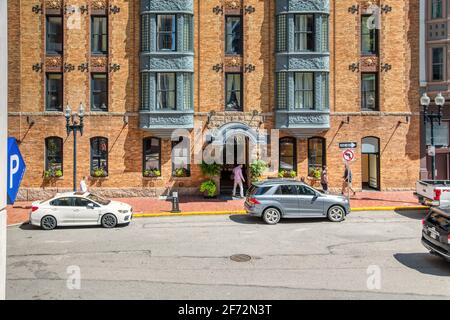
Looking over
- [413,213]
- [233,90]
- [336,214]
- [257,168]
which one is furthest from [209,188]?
[413,213]

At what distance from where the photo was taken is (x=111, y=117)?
1927cm

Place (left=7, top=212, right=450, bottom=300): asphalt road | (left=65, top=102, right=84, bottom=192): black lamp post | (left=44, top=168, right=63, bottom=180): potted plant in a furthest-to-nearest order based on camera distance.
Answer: (left=44, top=168, right=63, bottom=180): potted plant, (left=65, top=102, right=84, bottom=192): black lamp post, (left=7, top=212, right=450, bottom=300): asphalt road

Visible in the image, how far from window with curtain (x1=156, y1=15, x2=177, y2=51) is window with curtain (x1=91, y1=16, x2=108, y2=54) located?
3.03 meters

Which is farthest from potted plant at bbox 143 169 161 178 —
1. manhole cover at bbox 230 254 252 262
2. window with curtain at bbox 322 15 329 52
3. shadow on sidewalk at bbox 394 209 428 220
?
shadow on sidewalk at bbox 394 209 428 220

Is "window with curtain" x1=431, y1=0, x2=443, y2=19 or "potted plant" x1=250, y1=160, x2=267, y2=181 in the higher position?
"window with curtain" x1=431, y1=0, x2=443, y2=19

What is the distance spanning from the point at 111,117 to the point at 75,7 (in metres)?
6.33

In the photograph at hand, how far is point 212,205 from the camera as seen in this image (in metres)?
17.1

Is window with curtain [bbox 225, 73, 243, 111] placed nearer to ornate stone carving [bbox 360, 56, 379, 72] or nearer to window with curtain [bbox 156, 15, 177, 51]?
window with curtain [bbox 156, 15, 177, 51]

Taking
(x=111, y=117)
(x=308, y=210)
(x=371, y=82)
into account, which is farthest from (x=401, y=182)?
(x=111, y=117)

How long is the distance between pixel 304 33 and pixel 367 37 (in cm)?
370

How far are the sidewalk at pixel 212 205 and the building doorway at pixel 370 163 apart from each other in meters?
1.41

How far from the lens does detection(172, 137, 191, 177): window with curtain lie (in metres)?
19.5

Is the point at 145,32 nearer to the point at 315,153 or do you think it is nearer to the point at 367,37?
the point at 315,153

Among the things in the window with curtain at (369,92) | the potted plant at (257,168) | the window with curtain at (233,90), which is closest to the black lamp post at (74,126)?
the window with curtain at (233,90)
